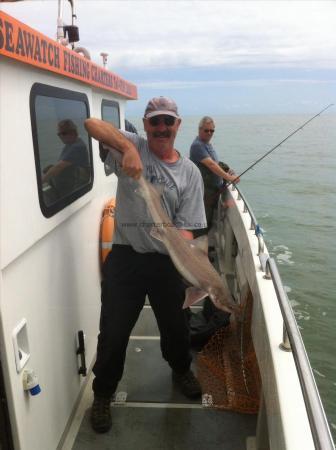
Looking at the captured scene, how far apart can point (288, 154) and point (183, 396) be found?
36479mm

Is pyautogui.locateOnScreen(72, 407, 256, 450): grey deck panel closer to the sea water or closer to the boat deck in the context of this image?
the boat deck

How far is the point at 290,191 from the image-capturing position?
72.0 feet

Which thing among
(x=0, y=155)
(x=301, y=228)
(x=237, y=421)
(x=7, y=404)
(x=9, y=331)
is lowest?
(x=301, y=228)

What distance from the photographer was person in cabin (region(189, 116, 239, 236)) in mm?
6789

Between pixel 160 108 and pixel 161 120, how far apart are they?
9cm

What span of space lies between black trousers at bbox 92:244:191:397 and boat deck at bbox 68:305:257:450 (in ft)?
1.02

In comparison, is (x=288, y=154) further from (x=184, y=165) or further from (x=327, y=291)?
(x=184, y=165)

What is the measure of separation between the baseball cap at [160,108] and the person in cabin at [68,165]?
2.00ft

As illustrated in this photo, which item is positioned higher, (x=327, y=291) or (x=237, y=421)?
(x=237, y=421)

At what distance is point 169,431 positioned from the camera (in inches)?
130

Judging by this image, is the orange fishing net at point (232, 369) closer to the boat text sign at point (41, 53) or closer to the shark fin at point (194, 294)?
the shark fin at point (194, 294)

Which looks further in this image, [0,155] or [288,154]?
[288,154]

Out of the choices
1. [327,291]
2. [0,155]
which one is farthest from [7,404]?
[327,291]

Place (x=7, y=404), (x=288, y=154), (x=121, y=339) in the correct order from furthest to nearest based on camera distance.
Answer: (x=288, y=154) → (x=121, y=339) → (x=7, y=404)
